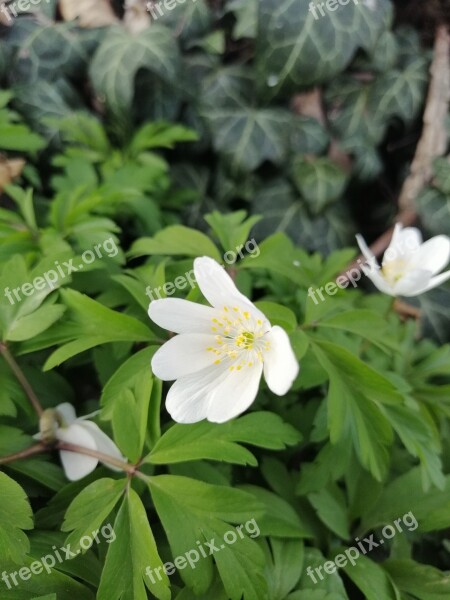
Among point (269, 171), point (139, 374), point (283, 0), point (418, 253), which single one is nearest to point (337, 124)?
point (269, 171)

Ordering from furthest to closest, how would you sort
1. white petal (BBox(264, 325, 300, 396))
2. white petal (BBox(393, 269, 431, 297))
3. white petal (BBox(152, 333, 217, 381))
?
white petal (BBox(393, 269, 431, 297)) < white petal (BBox(152, 333, 217, 381)) < white petal (BBox(264, 325, 300, 396))

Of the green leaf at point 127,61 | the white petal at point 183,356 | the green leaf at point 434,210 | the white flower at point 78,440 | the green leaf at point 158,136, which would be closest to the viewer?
the white petal at point 183,356

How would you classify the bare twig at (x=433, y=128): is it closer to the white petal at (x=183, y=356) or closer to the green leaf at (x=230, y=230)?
the green leaf at (x=230, y=230)

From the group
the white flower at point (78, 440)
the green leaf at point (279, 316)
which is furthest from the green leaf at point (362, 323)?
the white flower at point (78, 440)

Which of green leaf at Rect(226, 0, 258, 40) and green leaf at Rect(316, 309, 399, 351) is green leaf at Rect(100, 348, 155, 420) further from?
green leaf at Rect(226, 0, 258, 40)

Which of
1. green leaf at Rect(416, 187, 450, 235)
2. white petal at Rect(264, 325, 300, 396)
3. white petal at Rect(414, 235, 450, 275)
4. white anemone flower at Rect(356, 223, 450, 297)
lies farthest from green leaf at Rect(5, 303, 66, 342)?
green leaf at Rect(416, 187, 450, 235)

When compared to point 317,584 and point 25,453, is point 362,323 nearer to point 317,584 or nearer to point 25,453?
point 317,584

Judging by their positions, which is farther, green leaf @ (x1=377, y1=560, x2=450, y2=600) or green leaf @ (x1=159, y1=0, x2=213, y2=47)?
green leaf @ (x1=159, y1=0, x2=213, y2=47)
